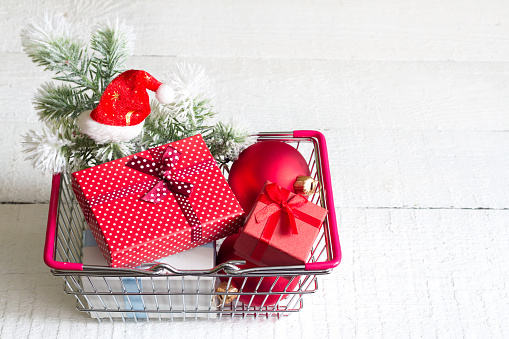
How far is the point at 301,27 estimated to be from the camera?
141 cm

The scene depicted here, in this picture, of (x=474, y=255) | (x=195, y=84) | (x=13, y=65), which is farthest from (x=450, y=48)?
(x=13, y=65)

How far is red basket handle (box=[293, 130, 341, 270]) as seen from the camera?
0.74m

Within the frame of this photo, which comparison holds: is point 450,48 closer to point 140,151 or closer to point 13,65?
point 140,151

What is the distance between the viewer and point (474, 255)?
43.1 inches

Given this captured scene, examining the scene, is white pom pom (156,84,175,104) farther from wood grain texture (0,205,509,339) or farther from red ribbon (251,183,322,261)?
wood grain texture (0,205,509,339)

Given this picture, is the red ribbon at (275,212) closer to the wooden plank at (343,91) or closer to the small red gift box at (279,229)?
the small red gift box at (279,229)

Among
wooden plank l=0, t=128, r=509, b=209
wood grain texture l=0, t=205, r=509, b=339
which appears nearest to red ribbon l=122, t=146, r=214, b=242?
wood grain texture l=0, t=205, r=509, b=339

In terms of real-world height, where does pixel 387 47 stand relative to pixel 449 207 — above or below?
above

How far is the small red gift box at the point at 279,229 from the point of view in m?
0.75

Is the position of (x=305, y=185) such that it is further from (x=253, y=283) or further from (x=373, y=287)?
(x=373, y=287)

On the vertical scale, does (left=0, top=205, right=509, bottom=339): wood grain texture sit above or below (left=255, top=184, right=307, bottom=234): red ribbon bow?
below

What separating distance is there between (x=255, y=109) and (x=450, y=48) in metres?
0.57

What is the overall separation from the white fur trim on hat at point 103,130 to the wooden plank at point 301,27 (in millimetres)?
620

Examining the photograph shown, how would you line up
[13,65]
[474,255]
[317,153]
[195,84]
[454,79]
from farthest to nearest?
[454,79]
[13,65]
[474,255]
[317,153]
[195,84]
